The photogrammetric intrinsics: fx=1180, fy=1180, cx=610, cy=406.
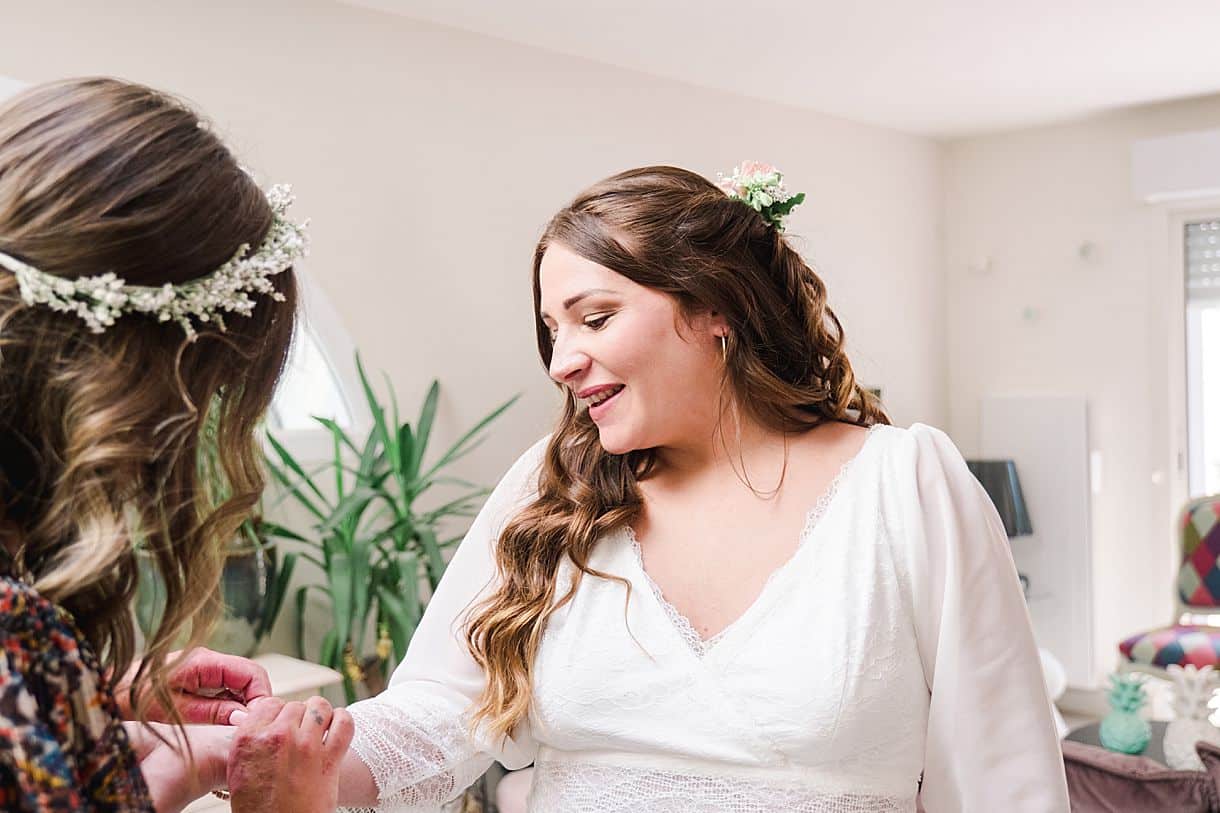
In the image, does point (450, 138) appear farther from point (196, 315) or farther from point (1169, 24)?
point (196, 315)

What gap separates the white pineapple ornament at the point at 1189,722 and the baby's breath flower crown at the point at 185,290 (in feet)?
9.87

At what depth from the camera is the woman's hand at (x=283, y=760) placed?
3.67 feet

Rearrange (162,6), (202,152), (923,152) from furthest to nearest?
(923,152), (162,6), (202,152)

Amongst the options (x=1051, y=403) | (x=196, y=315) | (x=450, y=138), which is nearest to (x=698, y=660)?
(x=196, y=315)

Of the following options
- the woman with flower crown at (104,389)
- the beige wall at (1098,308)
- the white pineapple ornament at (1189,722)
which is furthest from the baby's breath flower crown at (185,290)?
the beige wall at (1098,308)

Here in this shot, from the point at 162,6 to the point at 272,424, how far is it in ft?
3.99

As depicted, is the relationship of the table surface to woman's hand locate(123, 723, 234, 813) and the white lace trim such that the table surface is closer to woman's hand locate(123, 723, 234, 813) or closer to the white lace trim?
the white lace trim

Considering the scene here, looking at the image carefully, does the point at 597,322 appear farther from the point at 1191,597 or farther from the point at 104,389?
the point at 1191,597

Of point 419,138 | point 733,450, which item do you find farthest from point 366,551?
point 733,450

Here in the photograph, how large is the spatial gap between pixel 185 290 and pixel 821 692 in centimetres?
91

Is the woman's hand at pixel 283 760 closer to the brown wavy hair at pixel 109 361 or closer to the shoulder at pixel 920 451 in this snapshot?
the brown wavy hair at pixel 109 361

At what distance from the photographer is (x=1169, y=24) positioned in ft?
13.3

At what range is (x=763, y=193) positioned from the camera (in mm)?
1725

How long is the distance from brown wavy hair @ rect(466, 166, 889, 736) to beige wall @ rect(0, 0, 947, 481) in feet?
5.47
